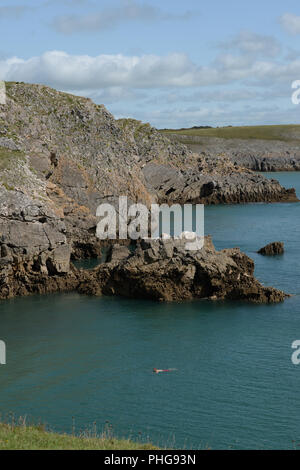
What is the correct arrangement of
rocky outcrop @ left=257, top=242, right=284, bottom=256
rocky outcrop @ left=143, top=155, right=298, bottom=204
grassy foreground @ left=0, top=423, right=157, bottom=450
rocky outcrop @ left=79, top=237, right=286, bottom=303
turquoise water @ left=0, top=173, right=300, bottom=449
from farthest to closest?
rocky outcrop @ left=143, top=155, right=298, bottom=204, rocky outcrop @ left=257, top=242, right=284, bottom=256, rocky outcrop @ left=79, top=237, right=286, bottom=303, turquoise water @ left=0, top=173, right=300, bottom=449, grassy foreground @ left=0, top=423, right=157, bottom=450

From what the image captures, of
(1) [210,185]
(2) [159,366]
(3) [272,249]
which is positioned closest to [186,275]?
(2) [159,366]

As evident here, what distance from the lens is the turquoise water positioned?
2869 cm

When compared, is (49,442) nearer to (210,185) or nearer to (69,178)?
(69,178)

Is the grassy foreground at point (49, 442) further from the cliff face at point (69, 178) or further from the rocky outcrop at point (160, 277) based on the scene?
the cliff face at point (69, 178)

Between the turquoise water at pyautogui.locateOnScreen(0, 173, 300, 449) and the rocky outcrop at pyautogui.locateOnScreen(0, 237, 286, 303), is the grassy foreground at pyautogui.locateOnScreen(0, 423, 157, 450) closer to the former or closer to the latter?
the turquoise water at pyautogui.locateOnScreen(0, 173, 300, 449)

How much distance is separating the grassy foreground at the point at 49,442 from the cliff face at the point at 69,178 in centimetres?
3104

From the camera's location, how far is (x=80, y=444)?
20.1 m

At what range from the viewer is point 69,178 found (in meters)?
80.2

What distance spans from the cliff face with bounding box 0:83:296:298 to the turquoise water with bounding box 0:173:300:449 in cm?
436

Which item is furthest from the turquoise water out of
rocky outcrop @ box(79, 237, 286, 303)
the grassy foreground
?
the grassy foreground

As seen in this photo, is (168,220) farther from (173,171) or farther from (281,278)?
(281,278)

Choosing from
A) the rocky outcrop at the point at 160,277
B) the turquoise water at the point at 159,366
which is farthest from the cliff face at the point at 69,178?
the turquoise water at the point at 159,366

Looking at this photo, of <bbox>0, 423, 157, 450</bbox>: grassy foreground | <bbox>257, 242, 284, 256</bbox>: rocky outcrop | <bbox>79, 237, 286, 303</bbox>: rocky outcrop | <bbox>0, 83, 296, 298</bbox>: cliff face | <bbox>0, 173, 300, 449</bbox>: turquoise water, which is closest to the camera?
<bbox>0, 423, 157, 450</bbox>: grassy foreground
